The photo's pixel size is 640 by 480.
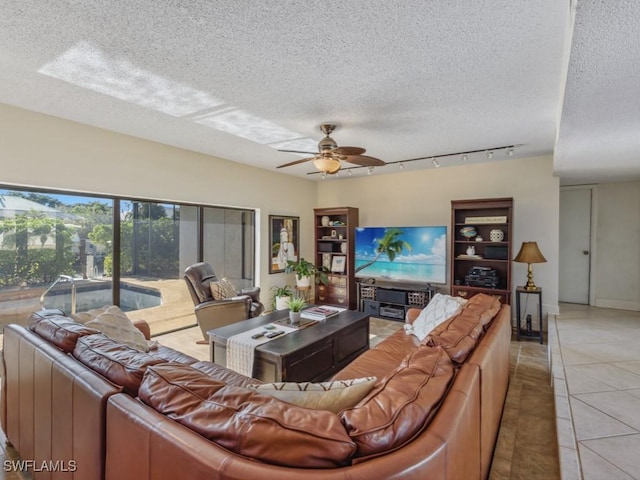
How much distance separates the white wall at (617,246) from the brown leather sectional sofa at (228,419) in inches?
201

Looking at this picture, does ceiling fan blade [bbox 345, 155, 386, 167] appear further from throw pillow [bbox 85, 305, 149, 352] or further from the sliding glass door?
the sliding glass door

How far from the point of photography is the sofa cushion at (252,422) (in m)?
0.89

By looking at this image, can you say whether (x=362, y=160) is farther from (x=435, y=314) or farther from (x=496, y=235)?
(x=496, y=235)

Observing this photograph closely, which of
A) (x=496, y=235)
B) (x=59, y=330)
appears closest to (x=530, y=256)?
(x=496, y=235)

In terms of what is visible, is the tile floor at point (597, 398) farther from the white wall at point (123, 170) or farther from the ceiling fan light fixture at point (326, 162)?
the white wall at point (123, 170)

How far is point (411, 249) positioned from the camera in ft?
17.6

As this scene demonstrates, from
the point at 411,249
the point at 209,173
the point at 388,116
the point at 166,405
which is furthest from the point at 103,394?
the point at 411,249

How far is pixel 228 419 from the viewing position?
39.0 inches

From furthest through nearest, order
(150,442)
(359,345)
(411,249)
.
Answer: (411,249) → (359,345) → (150,442)

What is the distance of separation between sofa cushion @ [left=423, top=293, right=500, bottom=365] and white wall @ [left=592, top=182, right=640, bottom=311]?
448 cm

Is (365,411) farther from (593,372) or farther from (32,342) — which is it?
(593,372)

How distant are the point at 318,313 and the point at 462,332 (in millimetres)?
2062

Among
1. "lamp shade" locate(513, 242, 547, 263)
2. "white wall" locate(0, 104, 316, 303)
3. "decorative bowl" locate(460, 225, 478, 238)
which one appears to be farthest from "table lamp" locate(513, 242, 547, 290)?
"white wall" locate(0, 104, 316, 303)

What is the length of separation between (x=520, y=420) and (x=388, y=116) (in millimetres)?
2818
